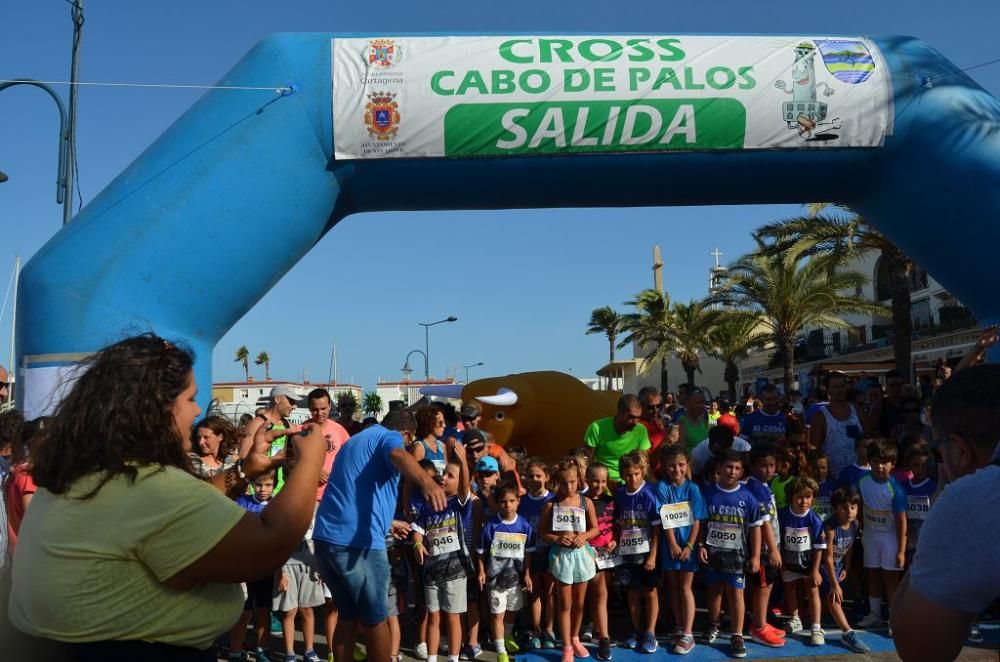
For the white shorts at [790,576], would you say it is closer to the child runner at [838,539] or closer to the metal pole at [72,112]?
the child runner at [838,539]

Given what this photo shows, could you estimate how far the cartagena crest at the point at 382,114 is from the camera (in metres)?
6.34

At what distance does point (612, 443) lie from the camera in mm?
6246

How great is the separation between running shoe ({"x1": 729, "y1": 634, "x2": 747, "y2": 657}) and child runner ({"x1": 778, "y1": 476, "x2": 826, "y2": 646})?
65 cm

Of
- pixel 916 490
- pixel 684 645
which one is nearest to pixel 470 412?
pixel 684 645

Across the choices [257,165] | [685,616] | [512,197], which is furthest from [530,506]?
[257,165]

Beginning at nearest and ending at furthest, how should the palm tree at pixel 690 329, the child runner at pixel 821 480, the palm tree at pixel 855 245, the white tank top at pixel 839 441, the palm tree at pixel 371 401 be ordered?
the child runner at pixel 821 480, the white tank top at pixel 839 441, the palm tree at pixel 855 245, the palm tree at pixel 690 329, the palm tree at pixel 371 401

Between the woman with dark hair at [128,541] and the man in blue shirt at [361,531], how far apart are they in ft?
7.44

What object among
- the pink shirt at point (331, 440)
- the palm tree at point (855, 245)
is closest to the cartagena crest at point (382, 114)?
the pink shirt at point (331, 440)

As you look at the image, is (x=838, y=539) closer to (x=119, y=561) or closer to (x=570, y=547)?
(x=570, y=547)

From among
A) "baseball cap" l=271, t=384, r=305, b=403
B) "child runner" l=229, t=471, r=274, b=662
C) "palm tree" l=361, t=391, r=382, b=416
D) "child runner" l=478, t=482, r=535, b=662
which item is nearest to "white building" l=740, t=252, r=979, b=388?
"child runner" l=478, t=482, r=535, b=662

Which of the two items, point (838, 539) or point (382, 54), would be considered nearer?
point (838, 539)

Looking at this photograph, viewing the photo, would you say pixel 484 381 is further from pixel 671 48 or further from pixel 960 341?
pixel 960 341

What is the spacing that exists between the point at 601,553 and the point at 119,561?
14.1 feet

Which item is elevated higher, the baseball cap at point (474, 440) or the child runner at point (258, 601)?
the baseball cap at point (474, 440)
